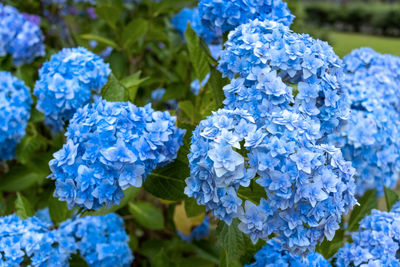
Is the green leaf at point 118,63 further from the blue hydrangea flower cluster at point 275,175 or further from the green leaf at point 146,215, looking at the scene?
the blue hydrangea flower cluster at point 275,175

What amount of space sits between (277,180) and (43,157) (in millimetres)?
1241

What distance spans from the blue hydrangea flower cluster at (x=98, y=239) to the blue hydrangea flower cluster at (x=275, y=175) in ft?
2.56

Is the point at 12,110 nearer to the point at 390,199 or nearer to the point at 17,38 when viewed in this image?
the point at 17,38

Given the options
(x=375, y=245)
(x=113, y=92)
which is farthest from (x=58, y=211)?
(x=375, y=245)

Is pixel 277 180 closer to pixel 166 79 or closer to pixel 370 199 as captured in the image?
pixel 370 199

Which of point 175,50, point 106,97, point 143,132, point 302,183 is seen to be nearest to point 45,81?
point 106,97

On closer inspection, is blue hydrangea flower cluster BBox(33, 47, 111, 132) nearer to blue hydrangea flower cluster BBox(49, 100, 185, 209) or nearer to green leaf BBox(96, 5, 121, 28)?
blue hydrangea flower cluster BBox(49, 100, 185, 209)

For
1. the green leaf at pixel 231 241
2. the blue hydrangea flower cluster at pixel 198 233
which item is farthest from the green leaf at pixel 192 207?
the blue hydrangea flower cluster at pixel 198 233

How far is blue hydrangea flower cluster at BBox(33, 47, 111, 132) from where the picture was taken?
4.38ft

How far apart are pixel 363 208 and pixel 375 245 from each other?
30cm

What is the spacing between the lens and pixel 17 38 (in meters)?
2.04

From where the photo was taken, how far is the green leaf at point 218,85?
122 cm

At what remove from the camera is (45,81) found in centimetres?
138

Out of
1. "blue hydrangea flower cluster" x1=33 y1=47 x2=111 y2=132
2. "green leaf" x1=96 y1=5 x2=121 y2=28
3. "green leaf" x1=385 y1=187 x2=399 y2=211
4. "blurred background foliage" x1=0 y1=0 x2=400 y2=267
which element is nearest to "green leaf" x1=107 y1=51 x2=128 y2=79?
"blurred background foliage" x1=0 y1=0 x2=400 y2=267
